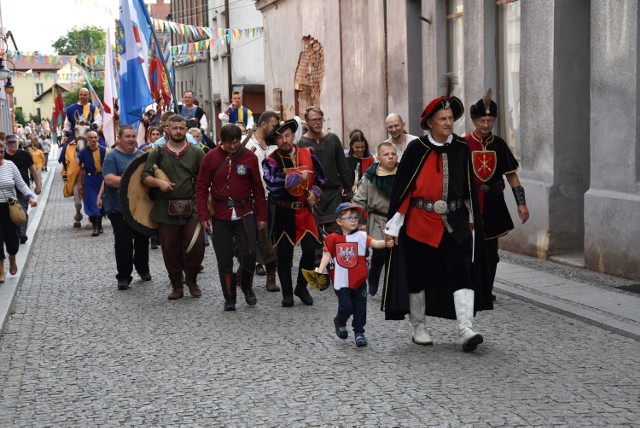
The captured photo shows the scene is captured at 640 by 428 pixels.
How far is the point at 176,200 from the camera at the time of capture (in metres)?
10.6

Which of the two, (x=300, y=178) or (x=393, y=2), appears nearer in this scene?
(x=300, y=178)

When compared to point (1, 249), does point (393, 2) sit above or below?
above

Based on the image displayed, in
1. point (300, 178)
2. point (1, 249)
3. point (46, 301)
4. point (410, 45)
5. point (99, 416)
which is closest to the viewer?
point (99, 416)

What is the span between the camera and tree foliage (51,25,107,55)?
129 meters

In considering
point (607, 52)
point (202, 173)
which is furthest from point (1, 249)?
point (607, 52)

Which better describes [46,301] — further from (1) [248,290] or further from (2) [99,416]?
(2) [99,416]

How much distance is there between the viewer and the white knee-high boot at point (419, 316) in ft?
25.8

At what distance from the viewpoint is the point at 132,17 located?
635 inches

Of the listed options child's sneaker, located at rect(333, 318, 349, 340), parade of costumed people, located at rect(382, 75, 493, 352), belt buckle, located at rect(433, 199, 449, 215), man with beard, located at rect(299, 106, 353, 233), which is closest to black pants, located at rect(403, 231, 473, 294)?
parade of costumed people, located at rect(382, 75, 493, 352)

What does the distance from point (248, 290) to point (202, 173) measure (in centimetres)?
119

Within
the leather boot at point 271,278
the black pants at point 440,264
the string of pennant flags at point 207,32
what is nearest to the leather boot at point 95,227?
the leather boot at point 271,278

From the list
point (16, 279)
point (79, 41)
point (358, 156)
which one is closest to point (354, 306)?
point (358, 156)

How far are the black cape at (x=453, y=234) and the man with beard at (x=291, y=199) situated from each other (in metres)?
2.01

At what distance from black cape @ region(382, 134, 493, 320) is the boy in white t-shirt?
0.69 ft
